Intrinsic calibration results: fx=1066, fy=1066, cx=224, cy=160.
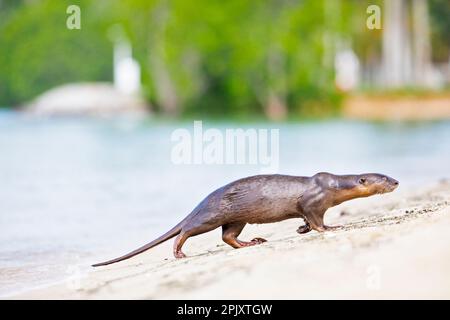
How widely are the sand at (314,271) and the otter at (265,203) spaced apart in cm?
25

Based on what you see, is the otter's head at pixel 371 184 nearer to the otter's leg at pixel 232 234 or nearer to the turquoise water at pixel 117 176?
the otter's leg at pixel 232 234

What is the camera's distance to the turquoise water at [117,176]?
9.01 meters

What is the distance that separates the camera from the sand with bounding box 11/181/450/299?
5180 mm

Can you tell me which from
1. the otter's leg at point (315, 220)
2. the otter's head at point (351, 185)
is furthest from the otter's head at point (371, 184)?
the otter's leg at point (315, 220)

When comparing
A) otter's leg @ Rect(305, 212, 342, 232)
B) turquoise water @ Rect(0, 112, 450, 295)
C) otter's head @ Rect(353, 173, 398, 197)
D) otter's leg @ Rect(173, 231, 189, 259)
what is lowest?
turquoise water @ Rect(0, 112, 450, 295)

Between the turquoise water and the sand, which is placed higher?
the sand

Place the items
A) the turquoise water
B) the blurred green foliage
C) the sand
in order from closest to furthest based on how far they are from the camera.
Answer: the sand → the turquoise water → the blurred green foliage

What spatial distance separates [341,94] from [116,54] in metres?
16.9

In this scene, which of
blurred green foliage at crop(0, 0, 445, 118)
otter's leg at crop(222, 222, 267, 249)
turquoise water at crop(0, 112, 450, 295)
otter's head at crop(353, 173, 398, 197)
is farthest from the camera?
blurred green foliage at crop(0, 0, 445, 118)

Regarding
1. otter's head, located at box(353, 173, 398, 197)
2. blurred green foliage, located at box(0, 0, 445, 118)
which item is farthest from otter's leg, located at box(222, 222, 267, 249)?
blurred green foliage, located at box(0, 0, 445, 118)

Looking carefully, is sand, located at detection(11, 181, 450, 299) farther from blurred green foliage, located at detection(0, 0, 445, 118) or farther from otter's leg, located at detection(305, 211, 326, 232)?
blurred green foliage, located at detection(0, 0, 445, 118)

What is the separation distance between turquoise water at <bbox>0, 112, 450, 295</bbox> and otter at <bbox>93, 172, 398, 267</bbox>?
3.36 ft
